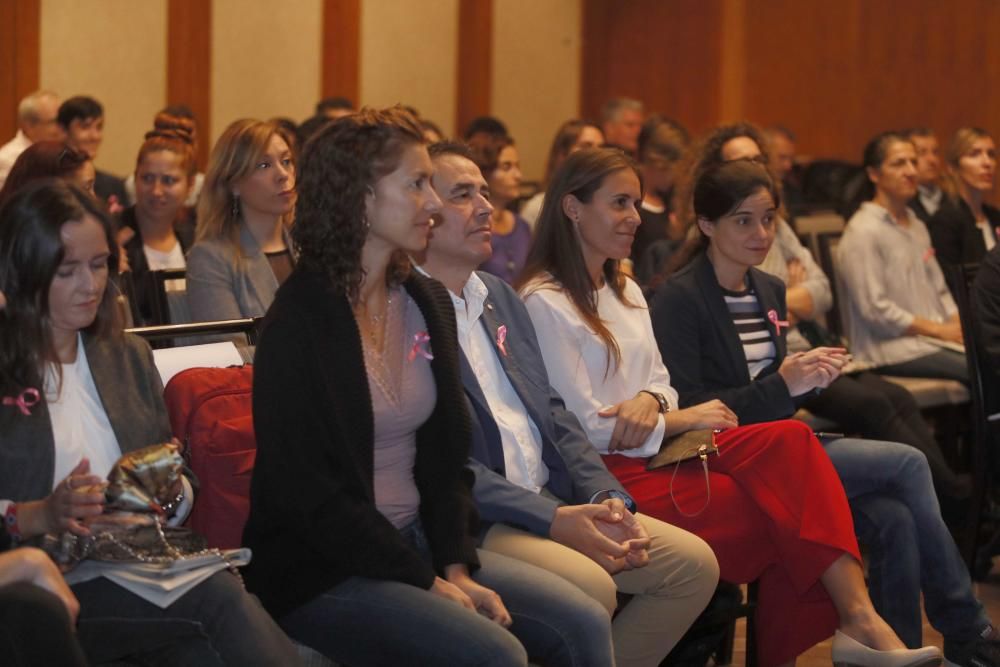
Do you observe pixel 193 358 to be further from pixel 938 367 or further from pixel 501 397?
pixel 938 367

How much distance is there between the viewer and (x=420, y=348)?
2.72 m

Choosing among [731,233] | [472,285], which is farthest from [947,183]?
[472,285]

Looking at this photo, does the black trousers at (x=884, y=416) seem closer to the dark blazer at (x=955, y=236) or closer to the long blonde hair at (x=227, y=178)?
the dark blazer at (x=955, y=236)

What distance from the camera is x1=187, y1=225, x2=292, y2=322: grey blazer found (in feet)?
12.5

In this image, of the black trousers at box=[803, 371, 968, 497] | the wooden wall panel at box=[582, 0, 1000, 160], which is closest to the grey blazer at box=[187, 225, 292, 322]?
the black trousers at box=[803, 371, 968, 497]

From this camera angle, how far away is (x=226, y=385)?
2801 mm

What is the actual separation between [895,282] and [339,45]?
4.52 metres

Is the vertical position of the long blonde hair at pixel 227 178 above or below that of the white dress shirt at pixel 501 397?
above

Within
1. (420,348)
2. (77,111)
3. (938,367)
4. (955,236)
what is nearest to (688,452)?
(420,348)

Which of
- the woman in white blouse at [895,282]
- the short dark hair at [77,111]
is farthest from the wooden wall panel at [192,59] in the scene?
the woman in white blouse at [895,282]

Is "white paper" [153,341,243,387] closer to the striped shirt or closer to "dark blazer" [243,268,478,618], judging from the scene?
"dark blazer" [243,268,478,618]

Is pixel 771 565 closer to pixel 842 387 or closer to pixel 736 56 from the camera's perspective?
pixel 842 387

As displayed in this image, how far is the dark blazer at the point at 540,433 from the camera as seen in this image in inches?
116

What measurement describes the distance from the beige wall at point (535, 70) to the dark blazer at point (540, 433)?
22.6 ft
